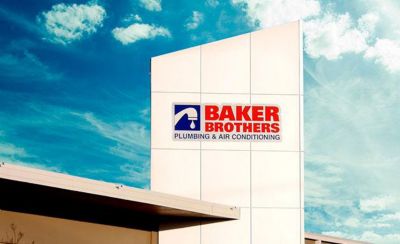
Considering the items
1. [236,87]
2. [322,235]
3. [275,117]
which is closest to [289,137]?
[275,117]

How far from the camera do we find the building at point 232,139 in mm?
13227

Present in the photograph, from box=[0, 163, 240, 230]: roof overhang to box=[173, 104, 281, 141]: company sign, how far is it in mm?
1764

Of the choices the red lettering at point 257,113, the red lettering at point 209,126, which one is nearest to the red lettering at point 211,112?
the red lettering at point 209,126

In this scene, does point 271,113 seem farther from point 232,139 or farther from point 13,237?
point 13,237

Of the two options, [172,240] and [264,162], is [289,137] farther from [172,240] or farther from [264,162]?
[172,240]

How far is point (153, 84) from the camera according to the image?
13703 mm

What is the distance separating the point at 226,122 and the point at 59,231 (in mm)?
4800

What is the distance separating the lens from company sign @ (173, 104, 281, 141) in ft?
44.8

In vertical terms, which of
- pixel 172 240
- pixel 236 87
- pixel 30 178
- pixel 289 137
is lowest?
pixel 172 240

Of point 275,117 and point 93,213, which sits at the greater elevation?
point 275,117

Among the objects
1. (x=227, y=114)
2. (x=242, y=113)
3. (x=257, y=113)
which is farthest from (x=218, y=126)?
(x=257, y=113)

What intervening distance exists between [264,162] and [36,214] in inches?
215

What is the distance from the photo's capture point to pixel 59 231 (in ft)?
35.0

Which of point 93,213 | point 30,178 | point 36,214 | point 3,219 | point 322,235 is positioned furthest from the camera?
point 322,235
